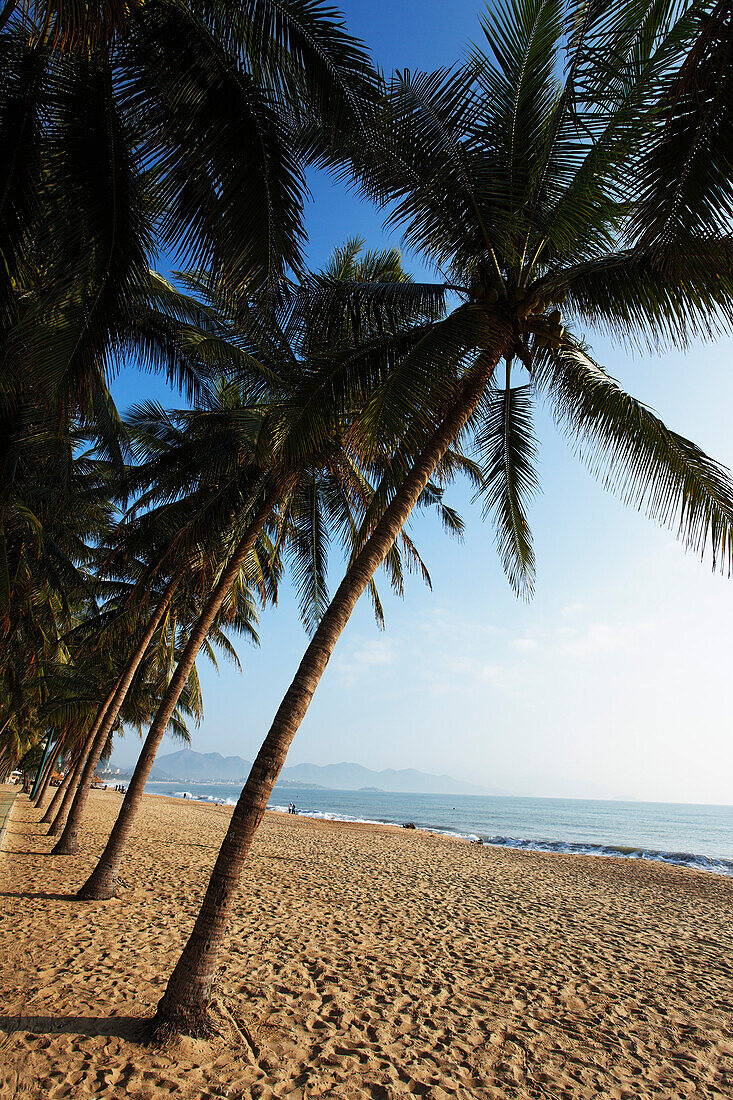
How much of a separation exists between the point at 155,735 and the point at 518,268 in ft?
23.4

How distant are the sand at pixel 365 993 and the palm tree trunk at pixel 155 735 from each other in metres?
0.32

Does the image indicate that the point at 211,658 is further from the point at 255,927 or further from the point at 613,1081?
the point at 613,1081

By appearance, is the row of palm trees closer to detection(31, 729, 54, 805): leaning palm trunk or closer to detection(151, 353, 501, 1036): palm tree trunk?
detection(151, 353, 501, 1036): palm tree trunk

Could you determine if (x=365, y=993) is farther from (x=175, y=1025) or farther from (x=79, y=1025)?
(x=79, y=1025)

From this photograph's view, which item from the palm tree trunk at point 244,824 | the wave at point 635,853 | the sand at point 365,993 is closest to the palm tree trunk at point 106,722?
the sand at point 365,993

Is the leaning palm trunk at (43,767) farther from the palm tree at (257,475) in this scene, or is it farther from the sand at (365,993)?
the palm tree at (257,475)

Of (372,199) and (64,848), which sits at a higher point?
(372,199)

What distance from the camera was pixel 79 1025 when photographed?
12.4 feet

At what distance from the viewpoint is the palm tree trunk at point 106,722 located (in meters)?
9.06

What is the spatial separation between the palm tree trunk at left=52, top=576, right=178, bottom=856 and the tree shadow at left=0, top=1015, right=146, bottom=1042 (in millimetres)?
5511

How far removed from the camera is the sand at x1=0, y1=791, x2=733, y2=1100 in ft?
11.5

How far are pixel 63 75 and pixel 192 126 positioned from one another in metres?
1.14

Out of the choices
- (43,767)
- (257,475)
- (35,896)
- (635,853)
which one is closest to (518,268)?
(257,475)

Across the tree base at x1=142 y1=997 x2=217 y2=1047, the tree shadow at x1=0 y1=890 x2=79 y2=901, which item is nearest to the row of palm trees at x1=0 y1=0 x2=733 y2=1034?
the tree base at x1=142 y1=997 x2=217 y2=1047
